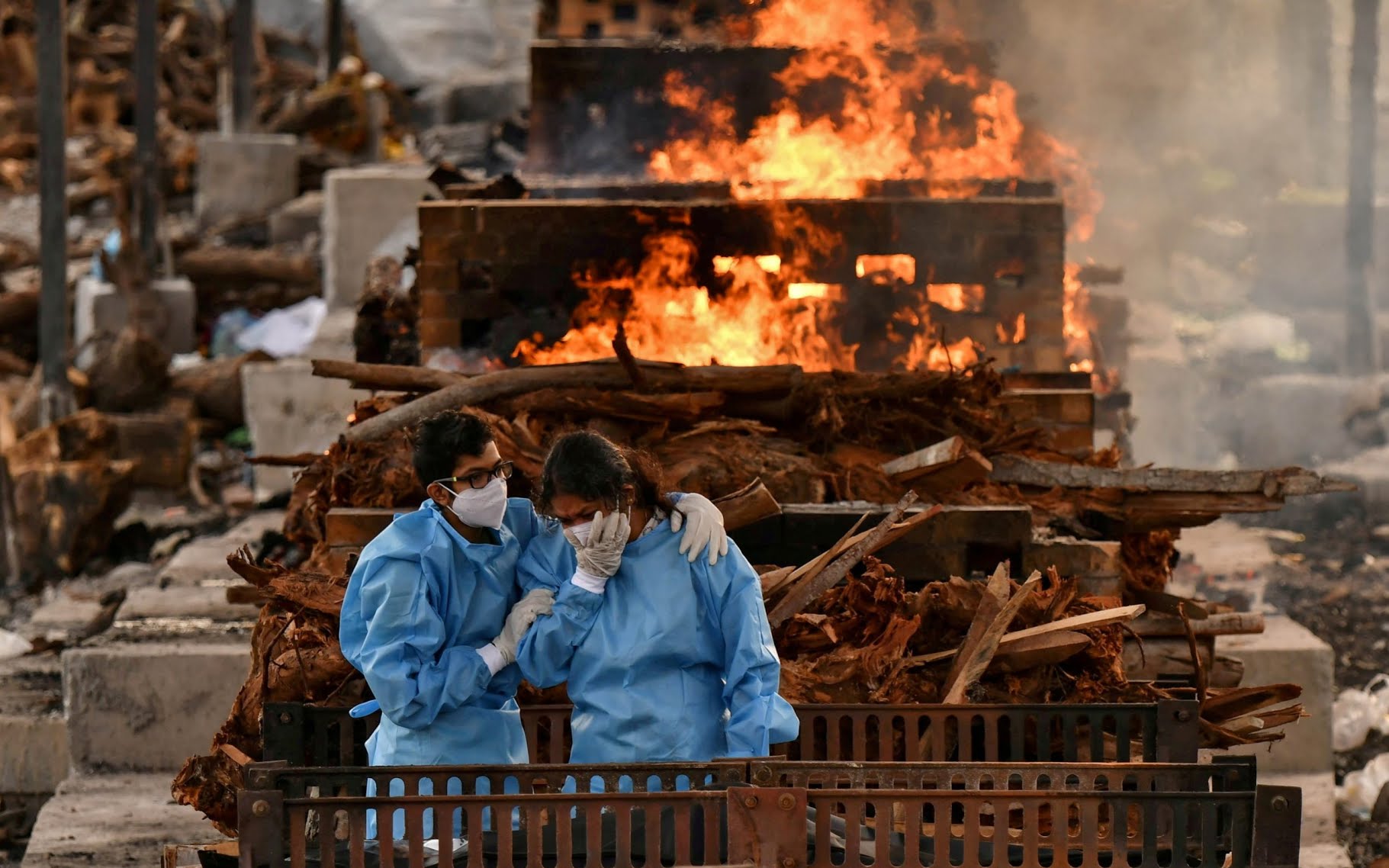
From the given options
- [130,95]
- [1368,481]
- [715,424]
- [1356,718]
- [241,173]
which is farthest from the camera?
[130,95]

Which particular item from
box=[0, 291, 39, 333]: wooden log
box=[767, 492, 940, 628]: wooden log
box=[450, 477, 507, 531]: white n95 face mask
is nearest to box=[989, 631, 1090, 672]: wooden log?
box=[767, 492, 940, 628]: wooden log

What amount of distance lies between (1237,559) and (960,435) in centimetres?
464

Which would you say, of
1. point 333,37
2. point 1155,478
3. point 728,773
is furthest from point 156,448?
point 333,37

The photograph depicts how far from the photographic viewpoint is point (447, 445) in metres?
4.61

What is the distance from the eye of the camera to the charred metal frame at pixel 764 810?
3848 millimetres

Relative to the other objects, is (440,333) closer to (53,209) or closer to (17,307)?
(53,209)

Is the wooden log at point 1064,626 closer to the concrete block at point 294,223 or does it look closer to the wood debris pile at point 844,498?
the wood debris pile at point 844,498

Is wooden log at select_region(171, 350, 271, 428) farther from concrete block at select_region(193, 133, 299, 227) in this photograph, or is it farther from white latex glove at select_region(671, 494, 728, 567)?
white latex glove at select_region(671, 494, 728, 567)

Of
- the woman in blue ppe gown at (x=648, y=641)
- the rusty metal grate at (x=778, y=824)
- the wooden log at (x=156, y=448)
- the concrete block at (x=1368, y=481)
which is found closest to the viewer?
the rusty metal grate at (x=778, y=824)

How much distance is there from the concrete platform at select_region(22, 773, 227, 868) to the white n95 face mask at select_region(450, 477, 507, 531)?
2.45m

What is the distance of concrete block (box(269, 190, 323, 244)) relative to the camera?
2175cm

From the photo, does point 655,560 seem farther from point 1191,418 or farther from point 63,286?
point 1191,418

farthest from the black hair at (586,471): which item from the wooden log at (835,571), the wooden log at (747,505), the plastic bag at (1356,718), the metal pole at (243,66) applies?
the metal pole at (243,66)

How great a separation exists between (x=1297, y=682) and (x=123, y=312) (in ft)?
45.6
